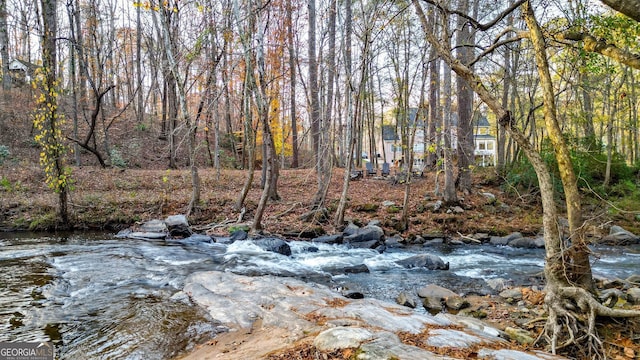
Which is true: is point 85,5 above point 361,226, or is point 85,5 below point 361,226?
above

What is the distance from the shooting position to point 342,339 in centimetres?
344

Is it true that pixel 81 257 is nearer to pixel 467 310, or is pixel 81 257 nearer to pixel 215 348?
pixel 215 348

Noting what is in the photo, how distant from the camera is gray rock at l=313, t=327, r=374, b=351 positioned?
11.0ft

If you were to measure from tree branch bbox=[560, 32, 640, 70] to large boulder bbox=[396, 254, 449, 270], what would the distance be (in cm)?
592

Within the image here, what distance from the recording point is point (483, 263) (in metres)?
10.1

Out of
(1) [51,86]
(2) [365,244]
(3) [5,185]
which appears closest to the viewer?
(1) [51,86]

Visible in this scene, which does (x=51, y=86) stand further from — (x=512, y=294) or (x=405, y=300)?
(x=512, y=294)

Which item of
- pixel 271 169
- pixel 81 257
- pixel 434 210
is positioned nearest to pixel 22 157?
pixel 81 257

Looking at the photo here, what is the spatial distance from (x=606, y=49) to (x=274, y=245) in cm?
870

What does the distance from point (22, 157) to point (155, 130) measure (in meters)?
10.1

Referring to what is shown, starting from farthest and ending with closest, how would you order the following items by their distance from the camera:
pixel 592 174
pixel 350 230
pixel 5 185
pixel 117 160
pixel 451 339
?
1. pixel 117 160
2. pixel 592 174
3. pixel 5 185
4. pixel 350 230
5. pixel 451 339

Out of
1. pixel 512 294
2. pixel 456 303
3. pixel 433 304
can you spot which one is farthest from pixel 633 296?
pixel 433 304

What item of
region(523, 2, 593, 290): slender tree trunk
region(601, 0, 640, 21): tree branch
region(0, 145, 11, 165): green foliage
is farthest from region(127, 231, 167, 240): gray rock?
region(601, 0, 640, 21): tree branch

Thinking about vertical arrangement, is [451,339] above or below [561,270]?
below
